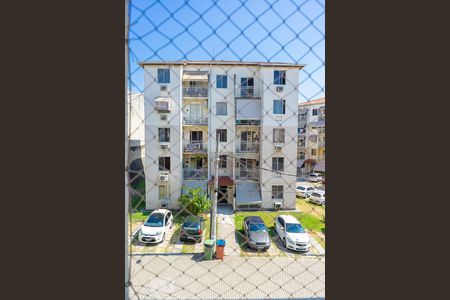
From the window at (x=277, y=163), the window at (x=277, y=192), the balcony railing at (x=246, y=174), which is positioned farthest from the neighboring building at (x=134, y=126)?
the balcony railing at (x=246, y=174)

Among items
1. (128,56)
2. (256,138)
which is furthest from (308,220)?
(128,56)

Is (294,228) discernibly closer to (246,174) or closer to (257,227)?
(257,227)

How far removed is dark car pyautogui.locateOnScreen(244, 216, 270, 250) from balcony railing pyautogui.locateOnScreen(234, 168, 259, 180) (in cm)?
148

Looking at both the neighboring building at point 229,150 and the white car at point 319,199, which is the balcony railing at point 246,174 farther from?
the white car at point 319,199

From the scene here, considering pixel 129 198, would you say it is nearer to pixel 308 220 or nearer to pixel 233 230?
pixel 233 230

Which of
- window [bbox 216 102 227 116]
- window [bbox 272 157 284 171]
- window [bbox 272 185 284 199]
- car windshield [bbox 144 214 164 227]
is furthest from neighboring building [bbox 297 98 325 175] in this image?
car windshield [bbox 144 214 164 227]

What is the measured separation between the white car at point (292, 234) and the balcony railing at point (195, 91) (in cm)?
282

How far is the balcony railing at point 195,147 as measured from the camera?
4.95 m

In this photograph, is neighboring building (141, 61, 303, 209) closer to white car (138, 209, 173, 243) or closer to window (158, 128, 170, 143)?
window (158, 128, 170, 143)

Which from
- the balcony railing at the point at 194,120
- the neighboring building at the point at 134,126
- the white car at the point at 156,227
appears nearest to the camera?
the neighboring building at the point at 134,126

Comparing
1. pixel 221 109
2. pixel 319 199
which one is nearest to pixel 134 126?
pixel 319 199

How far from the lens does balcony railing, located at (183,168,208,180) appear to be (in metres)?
4.95

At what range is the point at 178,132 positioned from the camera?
13.5 feet
